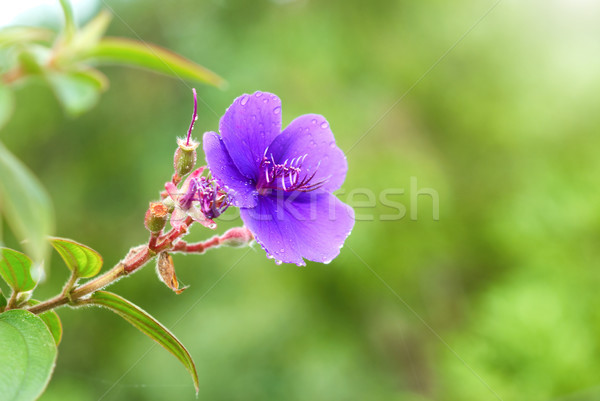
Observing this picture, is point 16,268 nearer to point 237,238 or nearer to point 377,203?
point 237,238

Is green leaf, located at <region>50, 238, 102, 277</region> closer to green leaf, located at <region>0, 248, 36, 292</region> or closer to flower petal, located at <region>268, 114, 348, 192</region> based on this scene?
green leaf, located at <region>0, 248, 36, 292</region>

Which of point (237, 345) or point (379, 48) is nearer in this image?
point (237, 345)

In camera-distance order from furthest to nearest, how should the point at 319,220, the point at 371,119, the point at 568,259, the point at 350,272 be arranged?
the point at 371,119, the point at 350,272, the point at 568,259, the point at 319,220

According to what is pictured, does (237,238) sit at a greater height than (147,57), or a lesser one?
lesser

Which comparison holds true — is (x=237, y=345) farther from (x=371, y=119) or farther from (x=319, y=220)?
(x=319, y=220)

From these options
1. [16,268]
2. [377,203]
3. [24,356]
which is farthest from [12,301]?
[377,203]

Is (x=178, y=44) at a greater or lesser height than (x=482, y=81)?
lesser

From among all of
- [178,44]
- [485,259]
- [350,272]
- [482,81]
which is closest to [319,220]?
[350,272]

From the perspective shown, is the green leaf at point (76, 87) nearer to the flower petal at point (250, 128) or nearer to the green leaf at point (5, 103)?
the green leaf at point (5, 103)
